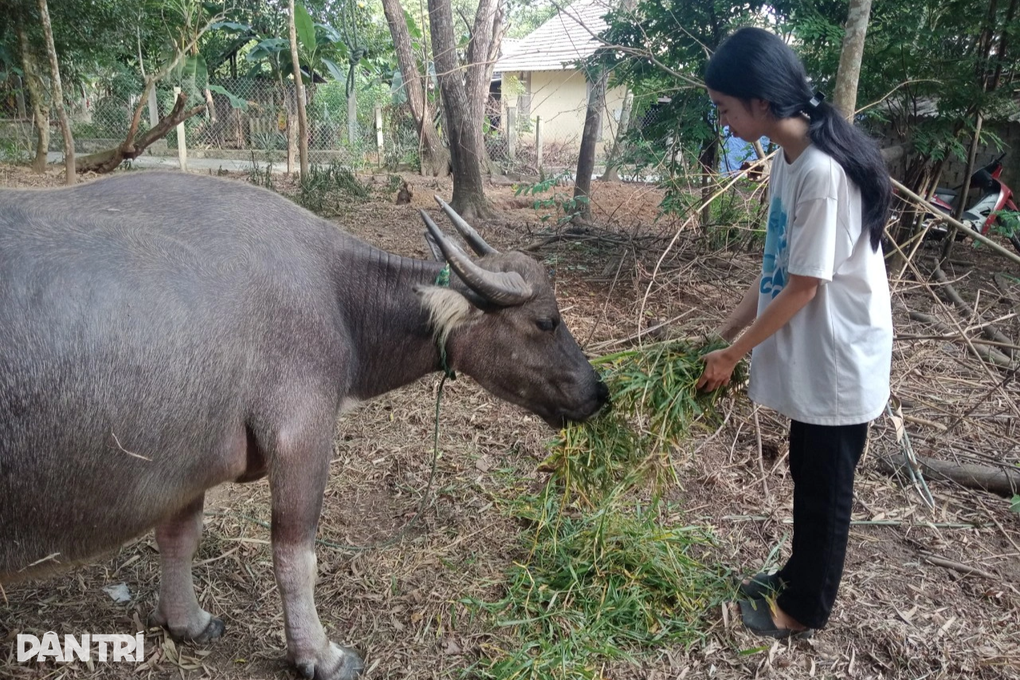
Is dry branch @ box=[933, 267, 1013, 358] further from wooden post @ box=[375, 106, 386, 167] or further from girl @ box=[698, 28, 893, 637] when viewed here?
wooden post @ box=[375, 106, 386, 167]

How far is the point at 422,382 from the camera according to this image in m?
5.01

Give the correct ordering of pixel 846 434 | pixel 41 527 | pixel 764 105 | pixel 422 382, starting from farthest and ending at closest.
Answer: pixel 422 382 < pixel 846 434 < pixel 764 105 < pixel 41 527


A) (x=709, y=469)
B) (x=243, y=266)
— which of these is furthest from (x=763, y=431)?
(x=243, y=266)

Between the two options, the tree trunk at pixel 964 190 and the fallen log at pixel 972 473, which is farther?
the tree trunk at pixel 964 190

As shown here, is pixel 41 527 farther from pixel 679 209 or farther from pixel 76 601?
pixel 679 209

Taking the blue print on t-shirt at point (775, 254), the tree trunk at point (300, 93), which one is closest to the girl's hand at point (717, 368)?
the blue print on t-shirt at point (775, 254)

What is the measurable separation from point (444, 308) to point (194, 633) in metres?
1.71

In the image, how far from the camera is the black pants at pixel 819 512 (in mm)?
2549

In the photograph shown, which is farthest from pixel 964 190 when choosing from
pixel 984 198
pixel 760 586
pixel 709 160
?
pixel 760 586

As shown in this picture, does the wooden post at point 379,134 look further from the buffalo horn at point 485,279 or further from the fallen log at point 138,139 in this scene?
the buffalo horn at point 485,279

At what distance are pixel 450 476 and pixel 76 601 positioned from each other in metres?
1.87

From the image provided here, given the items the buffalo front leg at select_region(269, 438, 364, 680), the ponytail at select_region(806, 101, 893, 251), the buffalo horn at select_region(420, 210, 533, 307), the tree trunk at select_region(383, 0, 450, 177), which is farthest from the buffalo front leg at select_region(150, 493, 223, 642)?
the tree trunk at select_region(383, 0, 450, 177)

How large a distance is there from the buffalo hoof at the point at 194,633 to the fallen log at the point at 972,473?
3.64 m

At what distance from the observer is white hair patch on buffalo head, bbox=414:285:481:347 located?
2.86 metres
